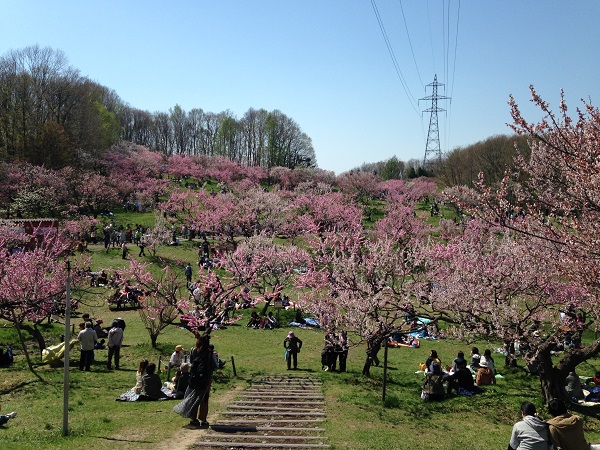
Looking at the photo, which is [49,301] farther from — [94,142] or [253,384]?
[94,142]

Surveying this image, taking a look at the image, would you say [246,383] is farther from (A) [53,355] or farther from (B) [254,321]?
(B) [254,321]

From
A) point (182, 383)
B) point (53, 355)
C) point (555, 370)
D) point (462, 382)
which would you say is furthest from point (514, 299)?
point (53, 355)

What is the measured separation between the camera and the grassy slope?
27.6 feet

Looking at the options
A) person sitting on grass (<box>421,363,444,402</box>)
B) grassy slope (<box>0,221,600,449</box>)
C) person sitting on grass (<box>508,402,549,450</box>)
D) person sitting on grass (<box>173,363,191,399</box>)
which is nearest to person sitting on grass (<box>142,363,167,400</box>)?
person sitting on grass (<box>173,363,191,399</box>)

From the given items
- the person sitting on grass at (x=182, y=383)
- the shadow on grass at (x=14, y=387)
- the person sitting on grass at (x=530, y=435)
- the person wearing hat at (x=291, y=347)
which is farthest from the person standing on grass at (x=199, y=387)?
the person wearing hat at (x=291, y=347)

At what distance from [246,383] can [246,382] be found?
127 mm

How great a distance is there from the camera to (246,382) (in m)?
13.1

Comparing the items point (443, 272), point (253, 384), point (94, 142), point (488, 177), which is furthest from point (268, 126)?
point (253, 384)

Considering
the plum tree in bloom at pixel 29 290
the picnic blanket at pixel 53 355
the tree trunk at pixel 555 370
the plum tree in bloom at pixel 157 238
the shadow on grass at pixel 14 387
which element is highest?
the plum tree in bloom at pixel 157 238

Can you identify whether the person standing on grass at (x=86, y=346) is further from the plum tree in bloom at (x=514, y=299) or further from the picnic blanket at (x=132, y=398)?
the plum tree in bloom at (x=514, y=299)

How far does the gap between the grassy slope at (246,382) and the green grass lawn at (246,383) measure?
20 mm

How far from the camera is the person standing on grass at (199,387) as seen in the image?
8.51m

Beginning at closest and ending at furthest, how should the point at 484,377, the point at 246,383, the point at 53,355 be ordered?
the point at 246,383
the point at 484,377
the point at 53,355

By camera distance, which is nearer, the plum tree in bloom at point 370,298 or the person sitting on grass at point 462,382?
the plum tree in bloom at point 370,298
